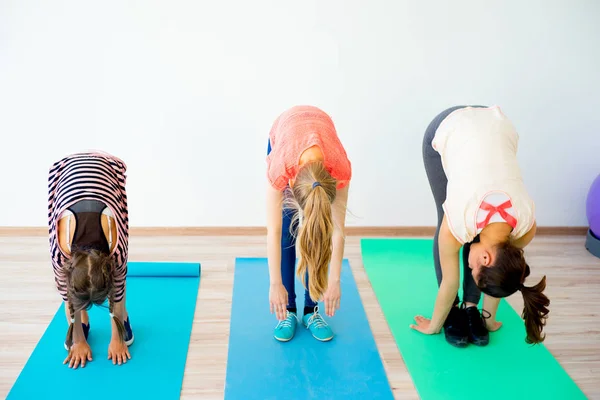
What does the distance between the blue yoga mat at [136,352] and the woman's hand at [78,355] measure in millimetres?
21

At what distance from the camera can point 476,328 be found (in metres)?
2.26

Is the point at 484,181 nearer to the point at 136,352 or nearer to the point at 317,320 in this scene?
the point at 317,320

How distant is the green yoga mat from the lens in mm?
1980

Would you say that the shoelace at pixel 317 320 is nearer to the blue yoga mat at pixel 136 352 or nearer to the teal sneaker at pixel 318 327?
the teal sneaker at pixel 318 327

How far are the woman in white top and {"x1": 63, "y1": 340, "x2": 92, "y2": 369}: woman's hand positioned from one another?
1.39 meters

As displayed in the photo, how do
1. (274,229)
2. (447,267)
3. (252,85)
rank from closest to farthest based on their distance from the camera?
(274,229)
(447,267)
(252,85)

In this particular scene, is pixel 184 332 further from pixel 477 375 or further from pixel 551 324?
pixel 551 324

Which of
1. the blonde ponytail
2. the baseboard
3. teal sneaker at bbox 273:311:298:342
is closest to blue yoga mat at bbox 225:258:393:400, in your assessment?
teal sneaker at bbox 273:311:298:342

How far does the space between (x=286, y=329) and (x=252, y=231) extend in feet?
3.55

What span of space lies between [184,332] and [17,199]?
151 centimetres

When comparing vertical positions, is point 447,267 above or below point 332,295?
above

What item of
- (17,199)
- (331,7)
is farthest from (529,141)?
(17,199)

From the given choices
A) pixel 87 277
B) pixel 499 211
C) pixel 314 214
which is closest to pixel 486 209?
pixel 499 211

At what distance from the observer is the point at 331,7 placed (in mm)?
2805
